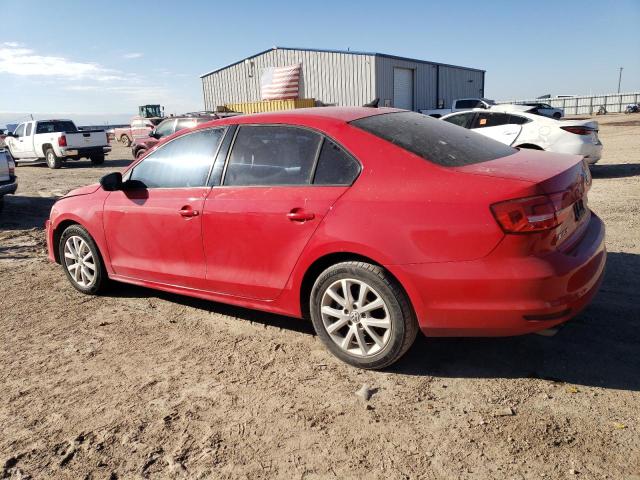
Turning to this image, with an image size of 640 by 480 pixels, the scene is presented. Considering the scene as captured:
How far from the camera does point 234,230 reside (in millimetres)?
3576

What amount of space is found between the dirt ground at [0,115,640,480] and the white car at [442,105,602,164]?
608 cm

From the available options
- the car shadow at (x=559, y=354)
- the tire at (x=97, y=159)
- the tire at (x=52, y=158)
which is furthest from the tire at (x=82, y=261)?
the tire at (x=97, y=159)

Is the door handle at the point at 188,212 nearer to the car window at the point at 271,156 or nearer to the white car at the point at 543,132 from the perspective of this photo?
the car window at the point at 271,156

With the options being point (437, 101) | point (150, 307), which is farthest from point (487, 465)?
point (437, 101)

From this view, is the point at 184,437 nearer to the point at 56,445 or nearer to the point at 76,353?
the point at 56,445

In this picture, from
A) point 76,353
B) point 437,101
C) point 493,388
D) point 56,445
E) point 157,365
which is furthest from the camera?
point 437,101

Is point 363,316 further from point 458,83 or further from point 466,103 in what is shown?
point 458,83

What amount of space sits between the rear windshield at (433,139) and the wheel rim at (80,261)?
293 centimetres

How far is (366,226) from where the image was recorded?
9.74ft

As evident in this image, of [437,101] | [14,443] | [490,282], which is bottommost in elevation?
[14,443]

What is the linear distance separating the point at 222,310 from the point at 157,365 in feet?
3.24

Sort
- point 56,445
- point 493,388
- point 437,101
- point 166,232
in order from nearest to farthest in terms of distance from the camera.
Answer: point 56,445
point 493,388
point 166,232
point 437,101

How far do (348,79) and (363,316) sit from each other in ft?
89.4

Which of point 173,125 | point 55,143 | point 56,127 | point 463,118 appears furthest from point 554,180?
point 56,127
